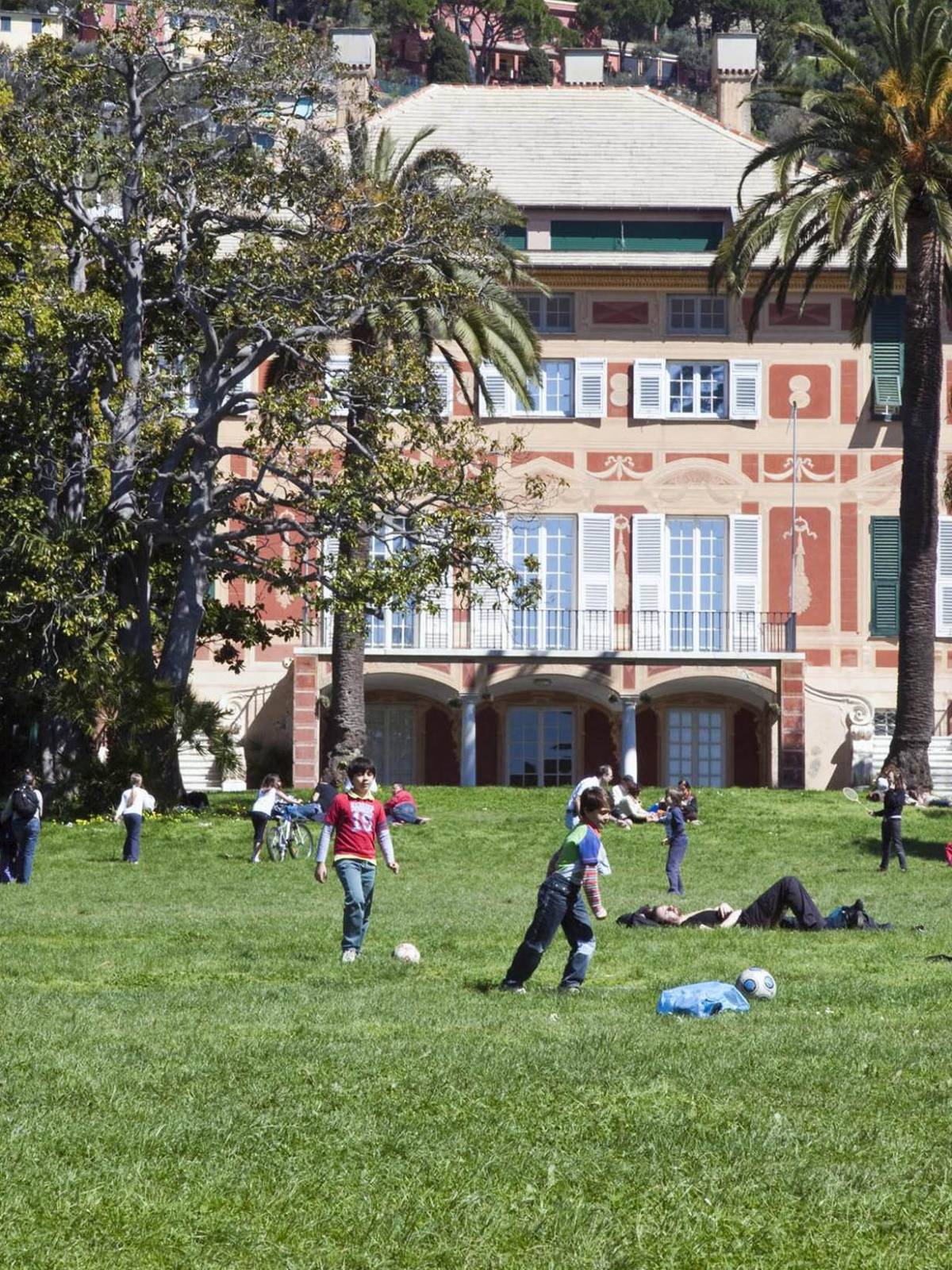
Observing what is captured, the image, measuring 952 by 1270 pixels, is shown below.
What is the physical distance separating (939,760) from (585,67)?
74.6 feet

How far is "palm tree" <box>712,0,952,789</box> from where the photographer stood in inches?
1374

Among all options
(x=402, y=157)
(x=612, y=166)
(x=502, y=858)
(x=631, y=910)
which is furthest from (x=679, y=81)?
(x=631, y=910)

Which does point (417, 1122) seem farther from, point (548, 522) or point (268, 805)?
point (548, 522)

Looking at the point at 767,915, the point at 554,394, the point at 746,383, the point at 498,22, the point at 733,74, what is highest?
the point at 498,22

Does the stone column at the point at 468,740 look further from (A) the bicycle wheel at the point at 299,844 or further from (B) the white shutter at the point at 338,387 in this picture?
(A) the bicycle wheel at the point at 299,844

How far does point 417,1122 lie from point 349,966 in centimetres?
546

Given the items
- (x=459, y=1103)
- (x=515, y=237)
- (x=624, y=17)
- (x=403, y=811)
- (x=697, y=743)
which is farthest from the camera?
(x=624, y=17)

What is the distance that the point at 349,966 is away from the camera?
15.8 meters

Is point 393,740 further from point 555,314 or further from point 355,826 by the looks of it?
point 355,826

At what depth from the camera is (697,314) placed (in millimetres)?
44625

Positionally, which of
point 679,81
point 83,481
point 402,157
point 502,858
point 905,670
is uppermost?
point 679,81

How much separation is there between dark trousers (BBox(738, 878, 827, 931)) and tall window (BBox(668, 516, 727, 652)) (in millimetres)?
24848

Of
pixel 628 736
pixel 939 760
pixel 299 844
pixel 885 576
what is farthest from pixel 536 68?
pixel 299 844

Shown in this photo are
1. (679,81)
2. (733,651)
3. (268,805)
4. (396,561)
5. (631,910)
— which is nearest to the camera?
(631,910)
